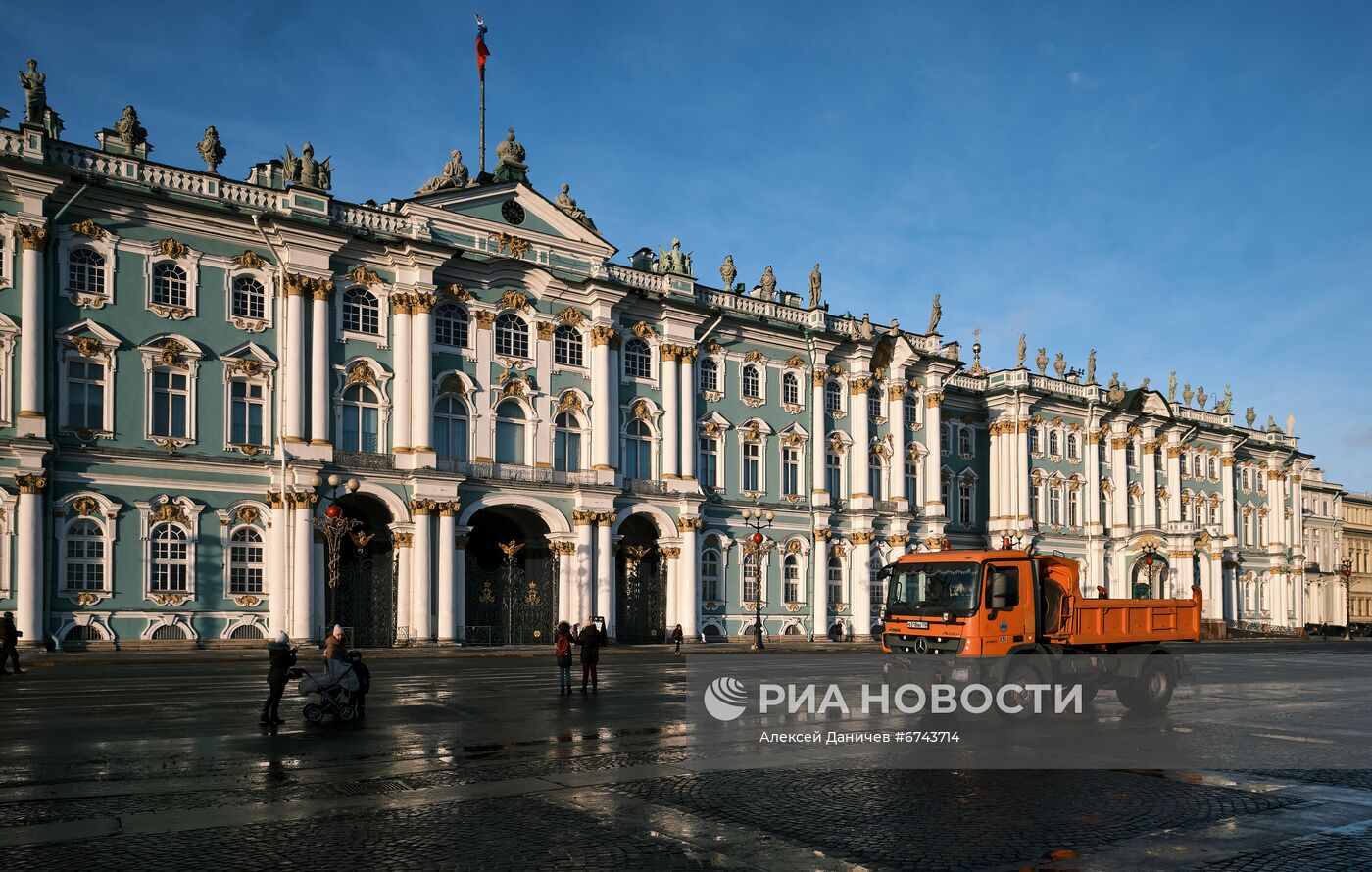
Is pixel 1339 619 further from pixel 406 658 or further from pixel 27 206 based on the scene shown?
pixel 27 206

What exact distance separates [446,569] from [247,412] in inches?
357

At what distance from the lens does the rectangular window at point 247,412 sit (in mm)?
41938

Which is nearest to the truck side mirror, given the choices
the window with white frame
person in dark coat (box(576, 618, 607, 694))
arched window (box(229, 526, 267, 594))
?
person in dark coat (box(576, 618, 607, 694))

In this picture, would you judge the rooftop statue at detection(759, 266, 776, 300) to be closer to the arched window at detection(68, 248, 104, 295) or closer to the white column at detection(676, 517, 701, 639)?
the white column at detection(676, 517, 701, 639)

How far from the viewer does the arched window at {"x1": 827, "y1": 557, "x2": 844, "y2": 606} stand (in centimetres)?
5928

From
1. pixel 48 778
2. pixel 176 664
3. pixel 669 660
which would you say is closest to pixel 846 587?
pixel 669 660

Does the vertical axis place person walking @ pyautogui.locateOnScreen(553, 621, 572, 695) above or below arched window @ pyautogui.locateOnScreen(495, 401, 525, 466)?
below

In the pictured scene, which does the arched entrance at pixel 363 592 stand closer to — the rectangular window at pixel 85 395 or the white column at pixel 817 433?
the rectangular window at pixel 85 395

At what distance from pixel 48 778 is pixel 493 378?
35.5 m

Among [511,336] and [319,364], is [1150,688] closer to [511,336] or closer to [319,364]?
[319,364]

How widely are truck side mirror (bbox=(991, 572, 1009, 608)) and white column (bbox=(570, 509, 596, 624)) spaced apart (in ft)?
99.1

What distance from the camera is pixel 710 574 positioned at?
179ft

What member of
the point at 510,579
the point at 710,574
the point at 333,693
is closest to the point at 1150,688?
the point at 333,693

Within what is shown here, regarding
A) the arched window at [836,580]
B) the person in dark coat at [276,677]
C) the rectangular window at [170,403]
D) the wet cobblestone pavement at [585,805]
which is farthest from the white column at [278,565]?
the arched window at [836,580]
